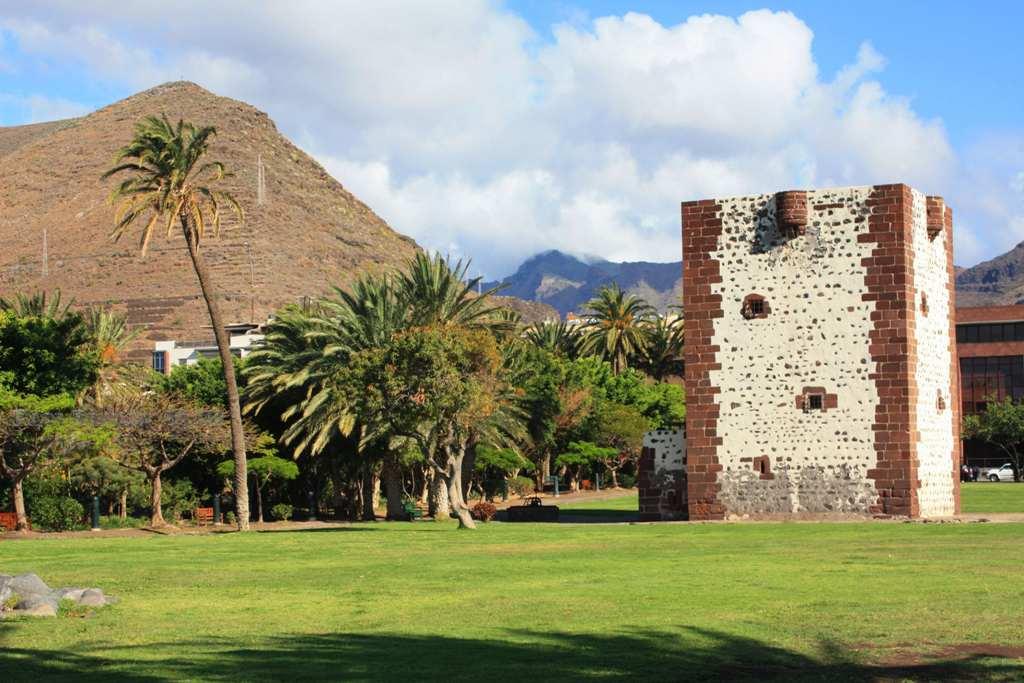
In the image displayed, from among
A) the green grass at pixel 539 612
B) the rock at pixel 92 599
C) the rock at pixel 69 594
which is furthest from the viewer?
the rock at pixel 92 599

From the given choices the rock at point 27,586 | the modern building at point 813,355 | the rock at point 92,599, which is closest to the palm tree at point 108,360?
the modern building at point 813,355

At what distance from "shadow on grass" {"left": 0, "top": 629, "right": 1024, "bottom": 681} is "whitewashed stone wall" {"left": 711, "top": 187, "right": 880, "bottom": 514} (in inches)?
1025

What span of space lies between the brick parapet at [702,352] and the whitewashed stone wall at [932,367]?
5.46 meters

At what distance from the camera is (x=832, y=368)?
41312 mm

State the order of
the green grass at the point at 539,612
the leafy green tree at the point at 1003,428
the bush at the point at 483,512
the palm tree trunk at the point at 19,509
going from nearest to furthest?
the green grass at the point at 539,612 < the palm tree trunk at the point at 19,509 < the bush at the point at 483,512 < the leafy green tree at the point at 1003,428

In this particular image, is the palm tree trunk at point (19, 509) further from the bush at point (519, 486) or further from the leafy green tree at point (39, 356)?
the bush at point (519, 486)

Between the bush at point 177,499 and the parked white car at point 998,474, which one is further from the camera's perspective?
the parked white car at point 998,474

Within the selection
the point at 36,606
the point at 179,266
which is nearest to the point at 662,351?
the point at 179,266

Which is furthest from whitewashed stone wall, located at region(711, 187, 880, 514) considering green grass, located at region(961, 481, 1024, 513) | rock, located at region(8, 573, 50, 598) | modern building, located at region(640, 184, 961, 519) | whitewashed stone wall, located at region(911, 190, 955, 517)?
rock, located at region(8, 573, 50, 598)

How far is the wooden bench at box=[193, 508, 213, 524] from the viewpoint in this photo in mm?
57188

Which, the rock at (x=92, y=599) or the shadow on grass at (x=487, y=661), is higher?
the rock at (x=92, y=599)

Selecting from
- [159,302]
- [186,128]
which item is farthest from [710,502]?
[159,302]

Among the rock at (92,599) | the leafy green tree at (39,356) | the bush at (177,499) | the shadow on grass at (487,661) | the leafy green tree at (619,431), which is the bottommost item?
the shadow on grass at (487,661)

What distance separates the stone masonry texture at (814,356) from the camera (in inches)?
1607
